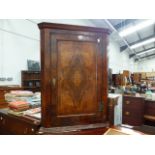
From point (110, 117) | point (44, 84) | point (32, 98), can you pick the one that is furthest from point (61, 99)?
point (32, 98)

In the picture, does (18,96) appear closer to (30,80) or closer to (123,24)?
(30,80)

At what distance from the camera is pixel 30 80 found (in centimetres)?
494

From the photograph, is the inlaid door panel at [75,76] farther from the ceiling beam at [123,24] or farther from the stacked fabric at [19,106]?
the ceiling beam at [123,24]

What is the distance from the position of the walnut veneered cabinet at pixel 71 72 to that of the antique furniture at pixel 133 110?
205 centimetres

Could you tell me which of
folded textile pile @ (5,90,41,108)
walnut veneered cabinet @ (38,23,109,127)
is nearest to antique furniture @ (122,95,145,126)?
folded textile pile @ (5,90,41,108)

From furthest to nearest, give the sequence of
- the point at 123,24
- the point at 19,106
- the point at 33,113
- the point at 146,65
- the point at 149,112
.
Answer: the point at 146,65 → the point at 123,24 → the point at 149,112 → the point at 19,106 → the point at 33,113

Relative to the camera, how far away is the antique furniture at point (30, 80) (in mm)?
4857

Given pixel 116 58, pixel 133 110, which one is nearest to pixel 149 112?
pixel 133 110

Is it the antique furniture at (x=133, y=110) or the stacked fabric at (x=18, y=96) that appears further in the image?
the antique furniture at (x=133, y=110)

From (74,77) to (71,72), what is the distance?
4 cm

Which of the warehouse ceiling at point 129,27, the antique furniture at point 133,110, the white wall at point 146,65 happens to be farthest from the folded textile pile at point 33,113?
the white wall at point 146,65

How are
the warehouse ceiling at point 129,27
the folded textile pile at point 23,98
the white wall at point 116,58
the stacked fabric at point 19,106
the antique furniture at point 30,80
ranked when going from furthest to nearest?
the white wall at point 116,58, the warehouse ceiling at point 129,27, the antique furniture at point 30,80, the folded textile pile at point 23,98, the stacked fabric at point 19,106
